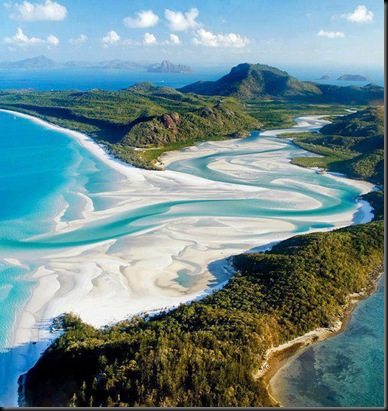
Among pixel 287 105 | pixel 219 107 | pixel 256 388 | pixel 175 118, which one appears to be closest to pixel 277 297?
pixel 256 388

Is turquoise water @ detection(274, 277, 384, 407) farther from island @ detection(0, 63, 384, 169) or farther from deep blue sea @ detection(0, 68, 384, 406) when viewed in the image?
island @ detection(0, 63, 384, 169)

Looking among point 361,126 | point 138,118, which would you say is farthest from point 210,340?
→ point 361,126

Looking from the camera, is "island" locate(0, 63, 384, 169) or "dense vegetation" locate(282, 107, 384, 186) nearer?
"dense vegetation" locate(282, 107, 384, 186)

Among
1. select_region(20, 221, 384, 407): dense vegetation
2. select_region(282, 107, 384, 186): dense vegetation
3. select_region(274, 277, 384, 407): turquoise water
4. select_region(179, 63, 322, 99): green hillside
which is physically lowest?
select_region(274, 277, 384, 407): turquoise water

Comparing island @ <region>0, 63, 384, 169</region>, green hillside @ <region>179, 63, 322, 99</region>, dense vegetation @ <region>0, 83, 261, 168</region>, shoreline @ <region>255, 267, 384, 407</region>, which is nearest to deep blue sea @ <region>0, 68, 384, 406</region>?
shoreline @ <region>255, 267, 384, 407</region>

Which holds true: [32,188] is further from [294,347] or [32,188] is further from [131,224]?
[294,347]

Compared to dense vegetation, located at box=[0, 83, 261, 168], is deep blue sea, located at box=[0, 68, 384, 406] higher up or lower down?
lower down
